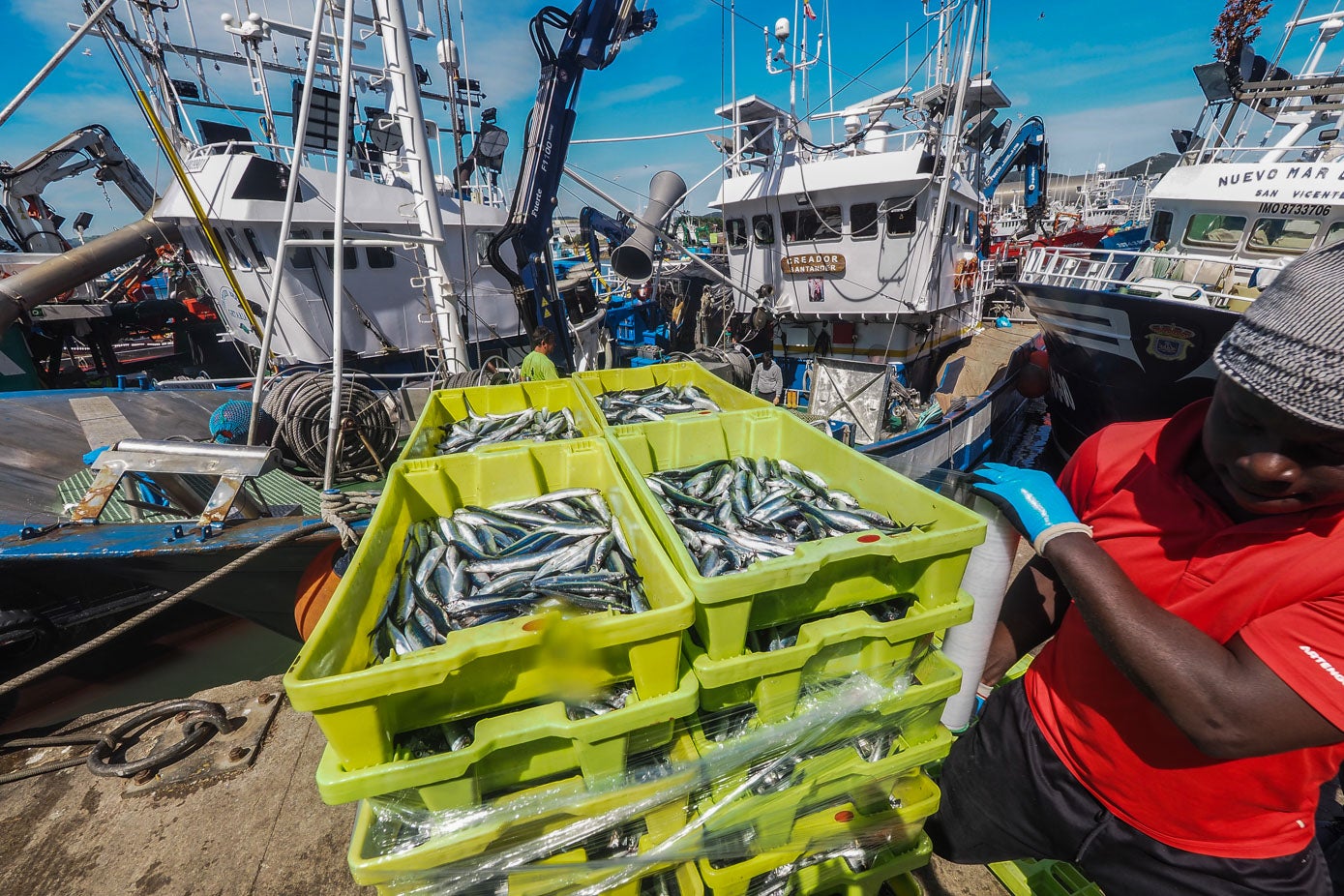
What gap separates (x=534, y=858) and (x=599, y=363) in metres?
11.8

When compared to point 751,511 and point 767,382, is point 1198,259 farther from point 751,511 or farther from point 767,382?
point 751,511

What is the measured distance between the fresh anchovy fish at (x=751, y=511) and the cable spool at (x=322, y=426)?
481 cm

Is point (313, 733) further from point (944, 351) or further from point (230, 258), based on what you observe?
point (944, 351)

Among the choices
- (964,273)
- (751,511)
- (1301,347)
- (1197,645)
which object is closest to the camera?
(1301,347)

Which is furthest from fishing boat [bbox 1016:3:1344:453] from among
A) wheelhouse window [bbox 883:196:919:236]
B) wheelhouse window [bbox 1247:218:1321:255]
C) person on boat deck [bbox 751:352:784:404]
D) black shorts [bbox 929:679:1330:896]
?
black shorts [bbox 929:679:1330:896]

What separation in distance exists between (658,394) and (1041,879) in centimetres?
392

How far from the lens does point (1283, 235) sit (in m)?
8.01

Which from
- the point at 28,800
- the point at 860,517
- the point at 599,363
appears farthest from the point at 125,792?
the point at 599,363

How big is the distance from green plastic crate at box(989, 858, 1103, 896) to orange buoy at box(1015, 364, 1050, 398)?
33.1ft

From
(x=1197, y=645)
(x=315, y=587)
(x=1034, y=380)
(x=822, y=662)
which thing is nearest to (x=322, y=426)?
(x=315, y=587)

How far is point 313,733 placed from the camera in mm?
3475

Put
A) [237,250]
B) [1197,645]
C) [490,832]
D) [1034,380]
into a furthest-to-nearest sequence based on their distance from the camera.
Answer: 1. [1034,380]
2. [237,250]
3. [490,832]
4. [1197,645]

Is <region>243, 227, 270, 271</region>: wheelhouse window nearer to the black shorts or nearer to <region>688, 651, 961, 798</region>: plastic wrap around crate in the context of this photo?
<region>688, 651, 961, 798</region>: plastic wrap around crate

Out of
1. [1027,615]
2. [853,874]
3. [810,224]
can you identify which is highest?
[810,224]
